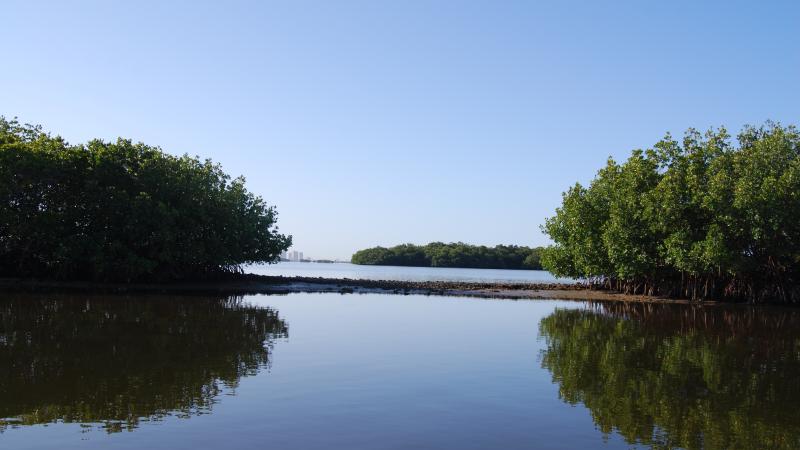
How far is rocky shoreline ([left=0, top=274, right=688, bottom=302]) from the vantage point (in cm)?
4250

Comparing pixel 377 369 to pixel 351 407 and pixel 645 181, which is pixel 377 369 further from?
pixel 645 181

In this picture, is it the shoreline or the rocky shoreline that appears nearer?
the shoreline

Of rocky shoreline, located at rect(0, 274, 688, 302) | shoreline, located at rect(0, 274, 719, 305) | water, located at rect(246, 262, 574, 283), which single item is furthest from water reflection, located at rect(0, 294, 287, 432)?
water, located at rect(246, 262, 574, 283)

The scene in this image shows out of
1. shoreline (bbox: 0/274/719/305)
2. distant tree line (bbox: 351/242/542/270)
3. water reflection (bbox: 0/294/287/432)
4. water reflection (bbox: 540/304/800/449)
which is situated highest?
distant tree line (bbox: 351/242/542/270)

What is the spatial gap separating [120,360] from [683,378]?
1379cm

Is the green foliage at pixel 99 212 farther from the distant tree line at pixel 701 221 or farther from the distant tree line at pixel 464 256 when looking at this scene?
the distant tree line at pixel 464 256

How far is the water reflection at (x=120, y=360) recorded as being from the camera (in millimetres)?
11117

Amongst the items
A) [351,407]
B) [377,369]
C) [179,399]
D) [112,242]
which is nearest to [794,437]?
[351,407]

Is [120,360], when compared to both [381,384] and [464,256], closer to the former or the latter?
[381,384]

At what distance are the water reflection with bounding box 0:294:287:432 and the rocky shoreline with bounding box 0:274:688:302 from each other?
14124 mm

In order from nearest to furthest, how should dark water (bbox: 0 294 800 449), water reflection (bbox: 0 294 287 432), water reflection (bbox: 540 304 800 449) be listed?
dark water (bbox: 0 294 800 449), water reflection (bbox: 540 304 800 449), water reflection (bbox: 0 294 287 432)

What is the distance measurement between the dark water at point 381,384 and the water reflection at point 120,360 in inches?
2.5

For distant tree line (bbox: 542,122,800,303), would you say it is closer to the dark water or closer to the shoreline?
the shoreline

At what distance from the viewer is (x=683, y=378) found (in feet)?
51.2
